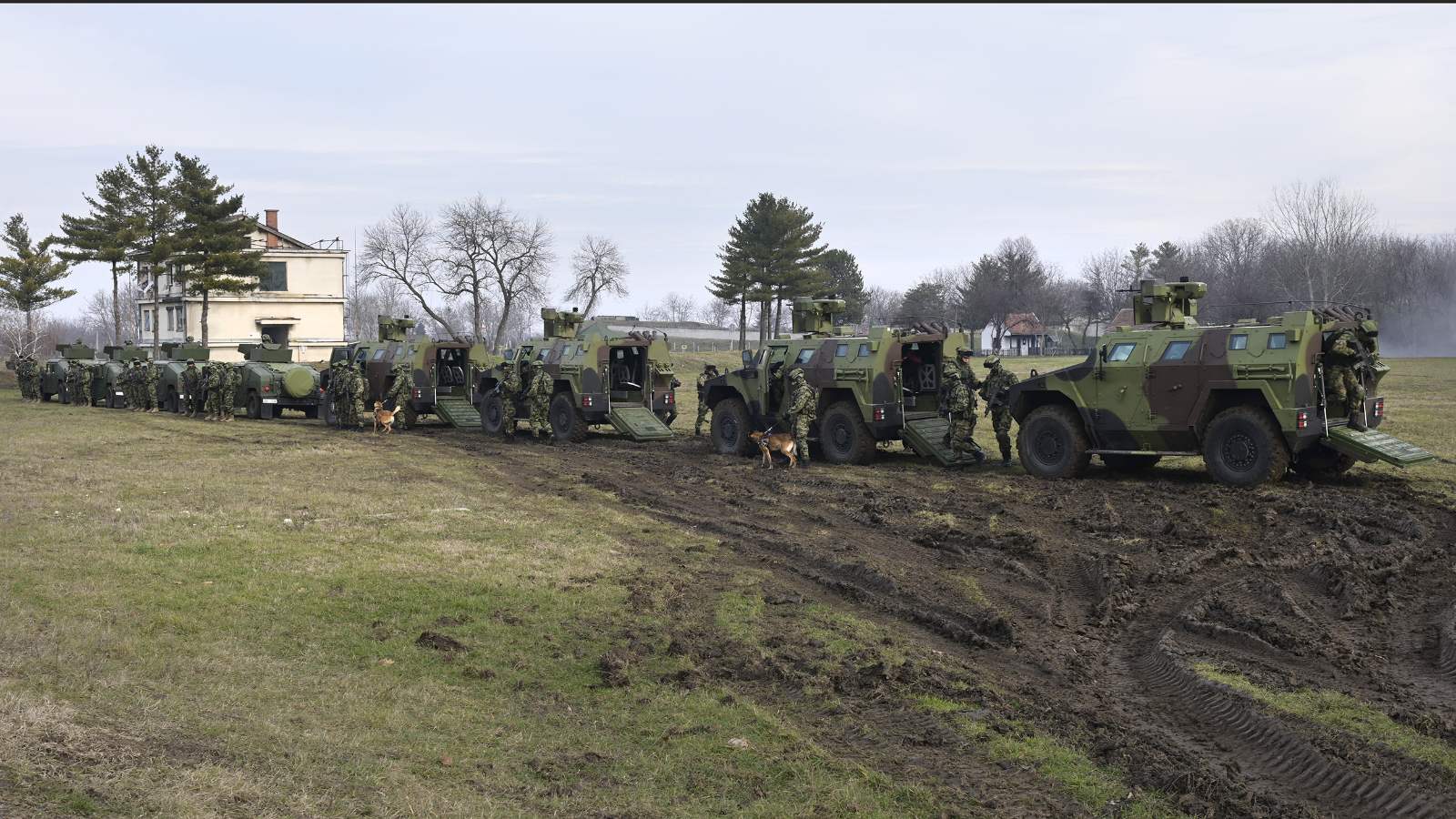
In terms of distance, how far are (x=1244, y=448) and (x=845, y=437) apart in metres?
6.08

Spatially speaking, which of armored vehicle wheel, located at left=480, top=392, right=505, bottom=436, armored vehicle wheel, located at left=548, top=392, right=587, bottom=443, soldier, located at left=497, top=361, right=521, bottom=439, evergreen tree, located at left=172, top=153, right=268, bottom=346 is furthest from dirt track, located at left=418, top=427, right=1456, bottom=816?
evergreen tree, located at left=172, top=153, right=268, bottom=346

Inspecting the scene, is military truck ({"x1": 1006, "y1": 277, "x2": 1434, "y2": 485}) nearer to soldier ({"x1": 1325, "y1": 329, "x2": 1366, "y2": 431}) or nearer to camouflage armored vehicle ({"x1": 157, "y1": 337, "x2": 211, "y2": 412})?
soldier ({"x1": 1325, "y1": 329, "x2": 1366, "y2": 431})

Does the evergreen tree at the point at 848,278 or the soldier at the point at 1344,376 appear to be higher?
the evergreen tree at the point at 848,278

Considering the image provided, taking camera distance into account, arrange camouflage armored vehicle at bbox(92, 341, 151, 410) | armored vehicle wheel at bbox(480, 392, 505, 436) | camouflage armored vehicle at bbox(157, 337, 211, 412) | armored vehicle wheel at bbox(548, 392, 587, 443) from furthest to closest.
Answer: camouflage armored vehicle at bbox(92, 341, 151, 410) → camouflage armored vehicle at bbox(157, 337, 211, 412) → armored vehicle wheel at bbox(480, 392, 505, 436) → armored vehicle wheel at bbox(548, 392, 587, 443)

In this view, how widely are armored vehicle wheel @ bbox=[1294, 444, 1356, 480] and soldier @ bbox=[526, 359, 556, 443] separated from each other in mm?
13158

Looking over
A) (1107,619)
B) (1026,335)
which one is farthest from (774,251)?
(1107,619)

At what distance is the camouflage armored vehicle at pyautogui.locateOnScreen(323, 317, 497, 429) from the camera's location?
26.2 meters

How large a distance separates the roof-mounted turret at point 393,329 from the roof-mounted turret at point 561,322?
4876 mm

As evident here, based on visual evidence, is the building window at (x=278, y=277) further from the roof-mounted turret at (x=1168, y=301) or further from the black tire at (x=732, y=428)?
the roof-mounted turret at (x=1168, y=301)

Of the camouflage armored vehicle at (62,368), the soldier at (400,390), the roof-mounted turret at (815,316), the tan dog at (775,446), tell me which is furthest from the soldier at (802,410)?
the camouflage armored vehicle at (62,368)

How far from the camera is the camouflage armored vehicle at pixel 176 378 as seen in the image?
1261 inches

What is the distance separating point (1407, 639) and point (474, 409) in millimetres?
20723

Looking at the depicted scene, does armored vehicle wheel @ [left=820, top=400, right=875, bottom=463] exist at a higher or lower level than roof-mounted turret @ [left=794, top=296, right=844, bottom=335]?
lower

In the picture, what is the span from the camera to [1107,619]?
931 cm
